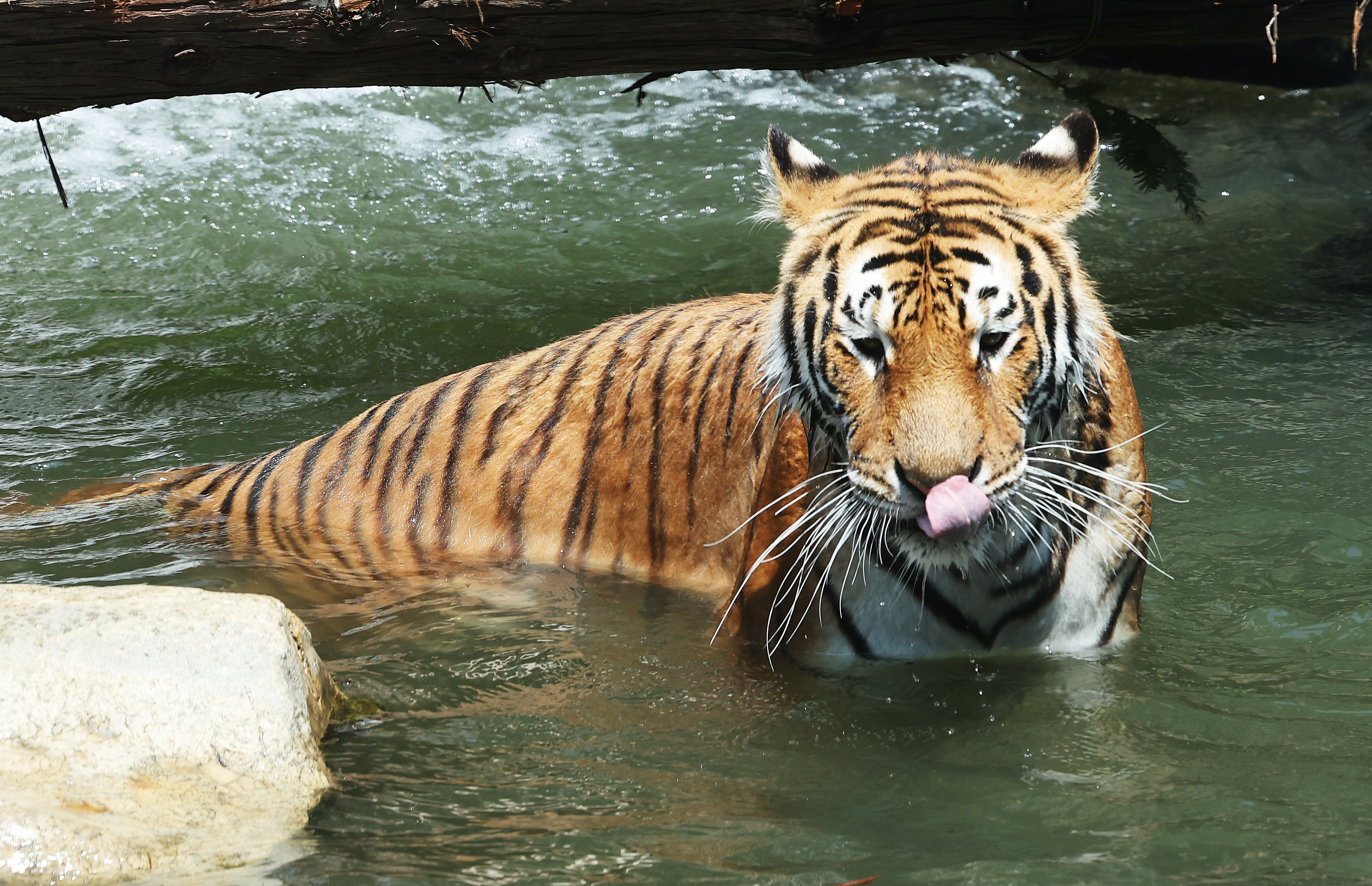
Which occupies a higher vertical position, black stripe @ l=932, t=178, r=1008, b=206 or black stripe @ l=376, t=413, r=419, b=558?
black stripe @ l=932, t=178, r=1008, b=206

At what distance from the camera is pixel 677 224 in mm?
7391

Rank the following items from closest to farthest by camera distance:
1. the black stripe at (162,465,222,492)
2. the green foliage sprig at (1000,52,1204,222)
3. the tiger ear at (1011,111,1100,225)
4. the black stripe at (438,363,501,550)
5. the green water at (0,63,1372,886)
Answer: the green water at (0,63,1372,886), the tiger ear at (1011,111,1100,225), the black stripe at (438,363,501,550), the black stripe at (162,465,222,492), the green foliage sprig at (1000,52,1204,222)

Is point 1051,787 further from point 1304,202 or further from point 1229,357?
point 1304,202

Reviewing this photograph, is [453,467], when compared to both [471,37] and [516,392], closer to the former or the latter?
[516,392]

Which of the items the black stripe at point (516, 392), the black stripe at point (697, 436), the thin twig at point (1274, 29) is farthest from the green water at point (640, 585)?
the thin twig at point (1274, 29)

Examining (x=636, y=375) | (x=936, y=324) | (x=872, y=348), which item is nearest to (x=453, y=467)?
(x=636, y=375)

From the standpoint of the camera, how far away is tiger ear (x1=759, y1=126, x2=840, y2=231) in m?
2.98

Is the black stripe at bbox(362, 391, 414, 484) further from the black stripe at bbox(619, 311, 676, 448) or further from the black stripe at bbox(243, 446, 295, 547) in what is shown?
the black stripe at bbox(619, 311, 676, 448)

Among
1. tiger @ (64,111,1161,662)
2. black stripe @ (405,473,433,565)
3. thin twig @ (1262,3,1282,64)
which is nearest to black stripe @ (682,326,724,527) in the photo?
tiger @ (64,111,1161,662)

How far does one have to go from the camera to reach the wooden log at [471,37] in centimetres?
453

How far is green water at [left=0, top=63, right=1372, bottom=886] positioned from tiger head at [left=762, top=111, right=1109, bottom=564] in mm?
556

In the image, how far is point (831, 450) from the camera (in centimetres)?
282

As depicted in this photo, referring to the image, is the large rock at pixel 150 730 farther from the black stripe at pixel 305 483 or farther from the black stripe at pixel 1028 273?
the black stripe at pixel 1028 273

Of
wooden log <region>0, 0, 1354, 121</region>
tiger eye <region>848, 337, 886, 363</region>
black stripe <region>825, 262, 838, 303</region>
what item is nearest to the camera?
tiger eye <region>848, 337, 886, 363</region>
